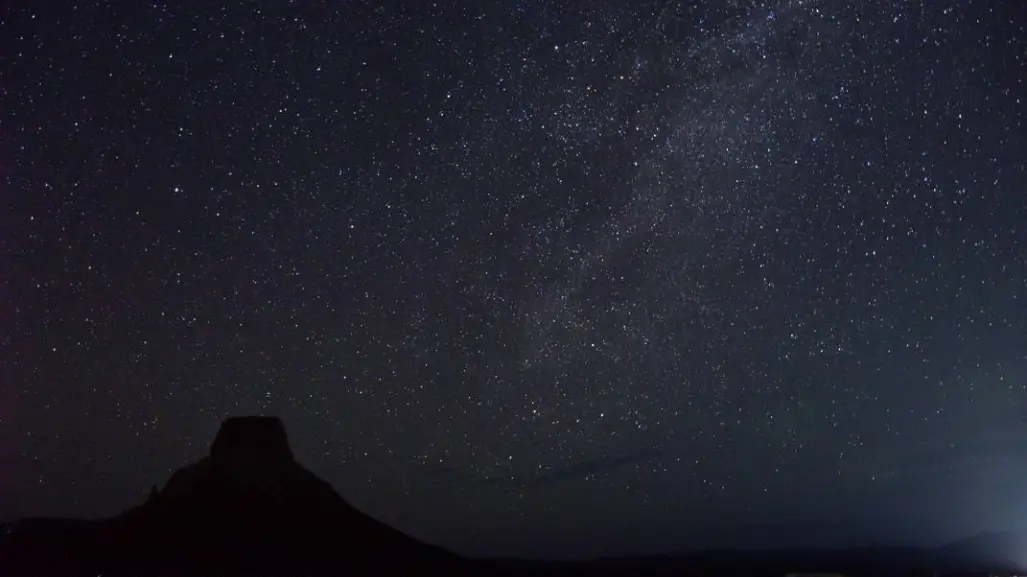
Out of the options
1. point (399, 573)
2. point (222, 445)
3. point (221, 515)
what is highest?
point (222, 445)

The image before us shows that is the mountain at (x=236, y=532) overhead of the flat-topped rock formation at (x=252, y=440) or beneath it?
beneath

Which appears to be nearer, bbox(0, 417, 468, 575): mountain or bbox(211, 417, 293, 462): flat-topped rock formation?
bbox(0, 417, 468, 575): mountain

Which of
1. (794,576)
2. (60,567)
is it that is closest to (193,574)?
(60,567)

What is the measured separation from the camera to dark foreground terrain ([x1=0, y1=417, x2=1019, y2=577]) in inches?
3280

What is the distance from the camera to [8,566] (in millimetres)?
74812

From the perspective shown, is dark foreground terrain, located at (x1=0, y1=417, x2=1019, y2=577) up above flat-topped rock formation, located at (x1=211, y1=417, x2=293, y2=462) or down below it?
below

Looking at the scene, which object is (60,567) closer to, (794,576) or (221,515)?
(221,515)

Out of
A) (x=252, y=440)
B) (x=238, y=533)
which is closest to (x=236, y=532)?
(x=238, y=533)

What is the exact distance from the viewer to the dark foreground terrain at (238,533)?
273ft

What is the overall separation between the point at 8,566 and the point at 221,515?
2952 centimetres

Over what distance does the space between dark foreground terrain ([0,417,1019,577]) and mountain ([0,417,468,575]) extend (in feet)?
0.41

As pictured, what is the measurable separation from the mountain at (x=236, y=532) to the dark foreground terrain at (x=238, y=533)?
0.41 feet

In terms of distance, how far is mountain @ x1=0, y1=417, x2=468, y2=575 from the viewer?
83500 millimetres

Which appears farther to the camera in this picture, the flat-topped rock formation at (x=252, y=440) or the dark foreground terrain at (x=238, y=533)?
the flat-topped rock formation at (x=252, y=440)
